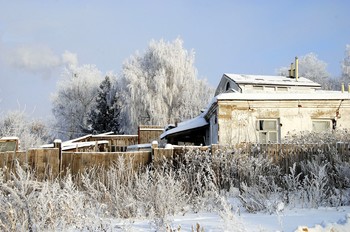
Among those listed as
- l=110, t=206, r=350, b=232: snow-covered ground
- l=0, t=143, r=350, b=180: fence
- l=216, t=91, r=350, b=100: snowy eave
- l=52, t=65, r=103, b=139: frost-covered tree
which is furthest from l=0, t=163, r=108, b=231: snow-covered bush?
l=52, t=65, r=103, b=139: frost-covered tree

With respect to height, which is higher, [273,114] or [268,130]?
[273,114]

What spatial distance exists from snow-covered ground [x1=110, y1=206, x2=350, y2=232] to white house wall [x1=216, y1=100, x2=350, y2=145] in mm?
7963

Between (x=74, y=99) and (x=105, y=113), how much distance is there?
6.01m

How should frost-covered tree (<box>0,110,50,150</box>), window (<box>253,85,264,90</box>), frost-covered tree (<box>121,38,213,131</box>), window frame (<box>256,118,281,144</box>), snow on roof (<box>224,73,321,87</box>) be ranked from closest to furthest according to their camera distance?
window frame (<box>256,118,281,144</box>) → snow on roof (<box>224,73,321,87</box>) → window (<box>253,85,264,90</box>) → frost-covered tree (<box>0,110,50,150</box>) → frost-covered tree (<box>121,38,213,131</box>)

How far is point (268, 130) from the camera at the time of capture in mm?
15227

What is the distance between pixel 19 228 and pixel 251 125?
1131cm

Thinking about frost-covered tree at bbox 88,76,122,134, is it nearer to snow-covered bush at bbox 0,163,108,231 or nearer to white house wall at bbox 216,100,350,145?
white house wall at bbox 216,100,350,145

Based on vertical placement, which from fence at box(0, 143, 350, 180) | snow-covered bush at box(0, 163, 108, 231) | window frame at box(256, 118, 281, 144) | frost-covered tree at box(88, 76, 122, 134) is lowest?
snow-covered bush at box(0, 163, 108, 231)

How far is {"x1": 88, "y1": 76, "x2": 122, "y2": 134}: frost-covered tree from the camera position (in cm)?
3606

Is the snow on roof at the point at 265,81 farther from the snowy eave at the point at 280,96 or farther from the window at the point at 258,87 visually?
the snowy eave at the point at 280,96

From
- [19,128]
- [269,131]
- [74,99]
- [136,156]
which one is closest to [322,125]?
[269,131]

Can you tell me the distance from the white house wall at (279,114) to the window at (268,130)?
0.53ft

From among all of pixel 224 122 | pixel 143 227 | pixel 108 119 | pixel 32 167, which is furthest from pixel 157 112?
pixel 143 227

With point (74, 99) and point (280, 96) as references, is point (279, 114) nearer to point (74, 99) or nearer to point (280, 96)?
point (280, 96)
